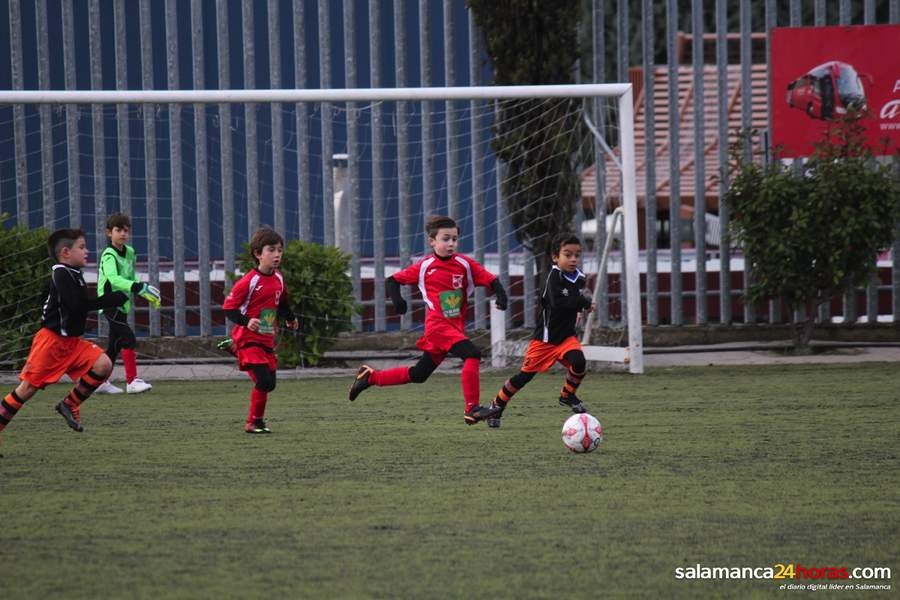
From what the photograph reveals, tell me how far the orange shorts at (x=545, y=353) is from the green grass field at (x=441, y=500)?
1.27ft

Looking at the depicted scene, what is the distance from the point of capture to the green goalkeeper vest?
11539 mm

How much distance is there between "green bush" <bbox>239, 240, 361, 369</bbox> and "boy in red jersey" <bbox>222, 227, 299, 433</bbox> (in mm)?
4676

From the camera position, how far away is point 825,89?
15109mm

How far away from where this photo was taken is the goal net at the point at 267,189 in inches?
594

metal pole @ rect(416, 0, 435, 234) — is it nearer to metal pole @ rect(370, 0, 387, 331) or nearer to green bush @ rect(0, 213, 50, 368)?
metal pole @ rect(370, 0, 387, 331)

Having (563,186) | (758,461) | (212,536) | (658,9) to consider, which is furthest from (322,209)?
(658,9)

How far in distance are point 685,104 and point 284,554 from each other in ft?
49.8

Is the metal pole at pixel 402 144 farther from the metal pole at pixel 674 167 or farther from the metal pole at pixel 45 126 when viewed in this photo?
the metal pole at pixel 45 126

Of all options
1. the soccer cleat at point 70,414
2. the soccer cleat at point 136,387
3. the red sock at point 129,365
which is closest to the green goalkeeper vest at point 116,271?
the red sock at point 129,365

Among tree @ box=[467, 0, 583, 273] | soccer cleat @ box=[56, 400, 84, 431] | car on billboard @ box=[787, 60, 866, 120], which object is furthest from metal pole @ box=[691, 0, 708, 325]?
soccer cleat @ box=[56, 400, 84, 431]

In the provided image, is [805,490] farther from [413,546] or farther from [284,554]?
[284,554]

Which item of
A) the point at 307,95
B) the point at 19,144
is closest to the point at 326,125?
the point at 307,95

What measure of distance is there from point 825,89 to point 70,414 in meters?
9.59

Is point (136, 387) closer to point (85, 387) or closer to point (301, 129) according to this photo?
point (85, 387)
